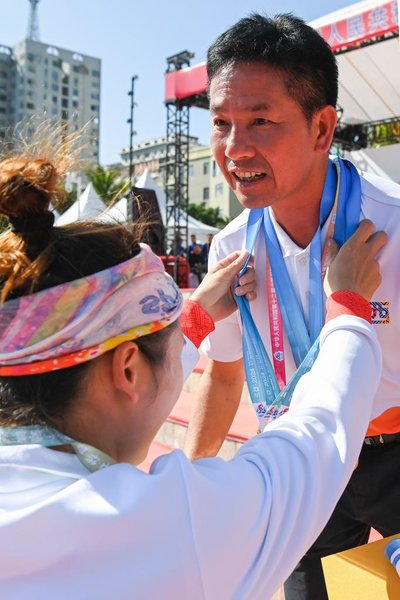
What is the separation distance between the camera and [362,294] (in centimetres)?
109

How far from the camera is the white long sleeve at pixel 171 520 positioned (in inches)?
25.1

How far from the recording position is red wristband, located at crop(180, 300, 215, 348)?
1.34 meters

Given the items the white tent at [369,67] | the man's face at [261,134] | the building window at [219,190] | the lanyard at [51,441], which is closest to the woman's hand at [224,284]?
the man's face at [261,134]

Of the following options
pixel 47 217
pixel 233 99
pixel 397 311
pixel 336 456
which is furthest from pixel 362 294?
pixel 47 217

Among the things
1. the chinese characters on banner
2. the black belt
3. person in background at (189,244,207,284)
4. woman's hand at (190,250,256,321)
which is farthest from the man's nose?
person in background at (189,244,207,284)

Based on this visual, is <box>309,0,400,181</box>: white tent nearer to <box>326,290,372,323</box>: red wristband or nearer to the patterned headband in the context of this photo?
<box>326,290,372,323</box>: red wristband

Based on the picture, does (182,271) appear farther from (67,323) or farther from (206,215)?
(206,215)

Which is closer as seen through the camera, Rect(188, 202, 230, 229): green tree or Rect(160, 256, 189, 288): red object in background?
Rect(160, 256, 189, 288): red object in background

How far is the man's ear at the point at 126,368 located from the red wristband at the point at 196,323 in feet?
1.64

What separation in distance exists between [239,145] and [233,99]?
0.31 ft

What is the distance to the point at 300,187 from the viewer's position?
1274 mm

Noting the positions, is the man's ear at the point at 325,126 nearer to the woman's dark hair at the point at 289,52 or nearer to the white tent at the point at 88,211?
the woman's dark hair at the point at 289,52

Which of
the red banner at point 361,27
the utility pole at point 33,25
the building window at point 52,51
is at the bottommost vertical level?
the red banner at point 361,27

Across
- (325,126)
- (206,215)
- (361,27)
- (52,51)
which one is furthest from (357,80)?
(52,51)
